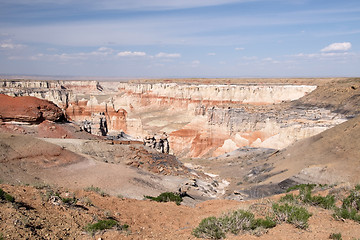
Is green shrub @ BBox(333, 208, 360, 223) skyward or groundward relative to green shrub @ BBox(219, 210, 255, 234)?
groundward

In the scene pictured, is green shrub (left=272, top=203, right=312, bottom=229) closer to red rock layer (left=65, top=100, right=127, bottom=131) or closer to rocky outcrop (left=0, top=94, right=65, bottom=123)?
rocky outcrop (left=0, top=94, right=65, bottom=123)

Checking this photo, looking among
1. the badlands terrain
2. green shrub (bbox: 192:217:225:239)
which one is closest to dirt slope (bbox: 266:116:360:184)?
the badlands terrain

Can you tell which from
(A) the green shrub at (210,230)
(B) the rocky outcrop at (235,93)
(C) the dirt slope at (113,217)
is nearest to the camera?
(C) the dirt slope at (113,217)

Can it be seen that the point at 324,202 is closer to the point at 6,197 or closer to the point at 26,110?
the point at 6,197

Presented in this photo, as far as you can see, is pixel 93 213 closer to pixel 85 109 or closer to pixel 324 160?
pixel 324 160

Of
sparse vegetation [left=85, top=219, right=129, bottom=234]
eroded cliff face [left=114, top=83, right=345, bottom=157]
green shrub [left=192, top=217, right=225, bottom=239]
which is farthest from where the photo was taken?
eroded cliff face [left=114, top=83, right=345, bottom=157]

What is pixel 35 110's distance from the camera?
24734 mm

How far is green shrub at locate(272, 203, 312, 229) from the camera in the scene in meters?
7.78

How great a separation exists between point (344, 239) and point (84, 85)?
494ft

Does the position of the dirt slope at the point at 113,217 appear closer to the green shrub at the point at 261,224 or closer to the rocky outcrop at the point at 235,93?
the green shrub at the point at 261,224

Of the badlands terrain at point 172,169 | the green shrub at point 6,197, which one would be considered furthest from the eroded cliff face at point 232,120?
the green shrub at point 6,197

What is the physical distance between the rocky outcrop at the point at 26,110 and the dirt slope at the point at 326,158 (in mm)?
18954

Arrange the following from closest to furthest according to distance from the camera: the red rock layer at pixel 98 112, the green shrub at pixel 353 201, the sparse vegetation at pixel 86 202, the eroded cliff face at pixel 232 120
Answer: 1. the sparse vegetation at pixel 86 202
2. the green shrub at pixel 353 201
3. the eroded cliff face at pixel 232 120
4. the red rock layer at pixel 98 112

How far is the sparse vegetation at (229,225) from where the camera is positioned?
7.06 m
